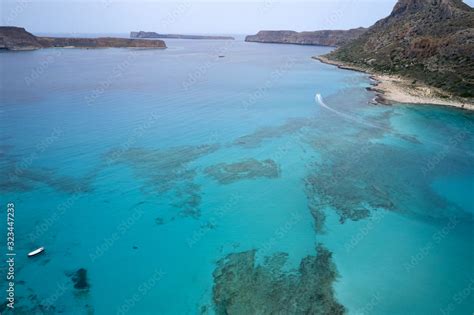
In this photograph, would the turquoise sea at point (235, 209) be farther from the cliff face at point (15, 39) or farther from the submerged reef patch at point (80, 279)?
the cliff face at point (15, 39)

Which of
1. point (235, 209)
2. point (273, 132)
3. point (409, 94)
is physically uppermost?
point (409, 94)

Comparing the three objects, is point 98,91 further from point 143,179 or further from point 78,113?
point 143,179

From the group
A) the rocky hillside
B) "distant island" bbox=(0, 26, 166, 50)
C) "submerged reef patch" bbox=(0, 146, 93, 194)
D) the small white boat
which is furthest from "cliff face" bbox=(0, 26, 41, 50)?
the small white boat

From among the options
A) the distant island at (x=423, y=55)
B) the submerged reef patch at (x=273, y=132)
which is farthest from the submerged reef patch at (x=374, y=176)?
the distant island at (x=423, y=55)

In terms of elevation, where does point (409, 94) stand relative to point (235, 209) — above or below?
above

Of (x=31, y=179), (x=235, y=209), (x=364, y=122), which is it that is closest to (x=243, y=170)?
(x=235, y=209)

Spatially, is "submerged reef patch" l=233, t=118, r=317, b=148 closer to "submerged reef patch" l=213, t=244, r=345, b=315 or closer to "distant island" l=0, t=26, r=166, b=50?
"submerged reef patch" l=213, t=244, r=345, b=315

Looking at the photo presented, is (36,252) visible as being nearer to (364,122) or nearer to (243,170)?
(243,170)
